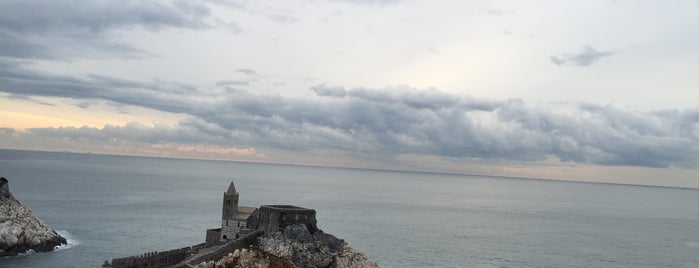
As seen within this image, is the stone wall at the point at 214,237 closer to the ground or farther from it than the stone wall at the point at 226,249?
closer to the ground

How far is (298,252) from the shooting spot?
4991 cm

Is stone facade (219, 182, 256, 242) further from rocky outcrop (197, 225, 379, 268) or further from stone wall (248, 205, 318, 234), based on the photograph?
rocky outcrop (197, 225, 379, 268)

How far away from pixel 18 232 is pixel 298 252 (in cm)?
4579

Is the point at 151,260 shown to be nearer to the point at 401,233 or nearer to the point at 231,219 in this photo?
the point at 231,219

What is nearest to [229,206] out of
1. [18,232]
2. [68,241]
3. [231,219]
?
[231,219]

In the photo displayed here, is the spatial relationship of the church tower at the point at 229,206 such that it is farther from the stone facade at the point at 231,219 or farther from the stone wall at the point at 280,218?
the stone wall at the point at 280,218

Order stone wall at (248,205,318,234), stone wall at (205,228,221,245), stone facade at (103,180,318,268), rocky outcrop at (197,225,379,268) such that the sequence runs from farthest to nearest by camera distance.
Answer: stone wall at (205,228,221,245), stone wall at (248,205,318,234), stone facade at (103,180,318,268), rocky outcrop at (197,225,379,268)

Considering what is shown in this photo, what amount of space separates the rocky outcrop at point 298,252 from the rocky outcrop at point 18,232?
1623 inches

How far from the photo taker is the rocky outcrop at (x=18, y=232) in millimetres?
71500

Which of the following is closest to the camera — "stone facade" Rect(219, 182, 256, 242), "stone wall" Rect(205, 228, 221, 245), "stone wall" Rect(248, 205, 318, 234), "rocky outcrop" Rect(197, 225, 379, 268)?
"rocky outcrop" Rect(197, 225, 379, 268)

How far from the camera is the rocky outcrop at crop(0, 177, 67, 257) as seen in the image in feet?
235

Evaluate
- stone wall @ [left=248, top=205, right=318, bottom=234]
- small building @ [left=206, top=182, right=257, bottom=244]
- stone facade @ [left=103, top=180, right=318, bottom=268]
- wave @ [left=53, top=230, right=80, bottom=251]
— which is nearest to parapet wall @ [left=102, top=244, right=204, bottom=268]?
stone facade @ [left=103, top=180, right=318, bottom=268]

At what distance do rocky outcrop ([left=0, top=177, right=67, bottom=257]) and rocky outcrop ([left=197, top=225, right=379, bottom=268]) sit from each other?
135 feet

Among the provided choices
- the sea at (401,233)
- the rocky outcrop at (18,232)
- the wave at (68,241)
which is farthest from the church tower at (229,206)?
the wave at (68,241)
